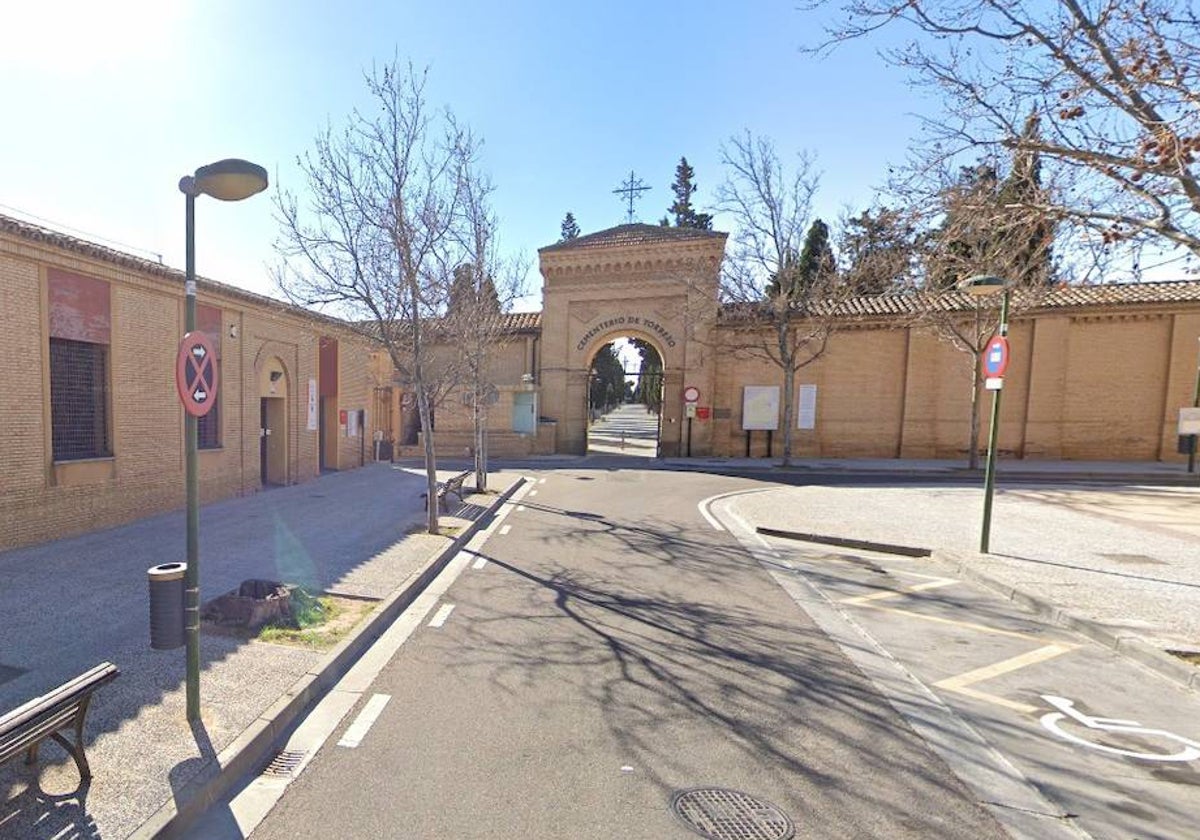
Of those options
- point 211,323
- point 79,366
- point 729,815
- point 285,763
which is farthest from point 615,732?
point 211,323

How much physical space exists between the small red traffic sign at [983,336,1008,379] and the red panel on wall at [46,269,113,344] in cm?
1391

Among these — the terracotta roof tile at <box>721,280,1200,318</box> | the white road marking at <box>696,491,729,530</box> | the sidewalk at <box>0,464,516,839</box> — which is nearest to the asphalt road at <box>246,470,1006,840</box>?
the sidewalk at <box>0,464,516,839</box>

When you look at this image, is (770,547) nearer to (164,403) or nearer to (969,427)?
(164,403)

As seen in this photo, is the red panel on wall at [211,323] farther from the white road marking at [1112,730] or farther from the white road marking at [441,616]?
the white road marking at [1112,730]

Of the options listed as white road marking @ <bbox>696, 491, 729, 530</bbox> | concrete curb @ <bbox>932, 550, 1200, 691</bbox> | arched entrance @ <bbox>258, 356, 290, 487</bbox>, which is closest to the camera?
concrete curb @ <bbox>932, 550, 1200, 691</bbox>

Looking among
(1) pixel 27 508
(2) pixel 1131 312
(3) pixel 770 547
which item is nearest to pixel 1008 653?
(3) pixel 770 547

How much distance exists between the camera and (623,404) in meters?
79.0

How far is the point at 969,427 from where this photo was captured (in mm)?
22000

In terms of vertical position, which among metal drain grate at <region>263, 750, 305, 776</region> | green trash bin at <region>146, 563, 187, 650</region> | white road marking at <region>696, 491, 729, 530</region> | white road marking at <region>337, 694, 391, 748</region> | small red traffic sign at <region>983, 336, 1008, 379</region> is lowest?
white road marking at <region>696, 491, 729, 530</region>

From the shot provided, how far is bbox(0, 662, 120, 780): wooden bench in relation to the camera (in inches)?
101

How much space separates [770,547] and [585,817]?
22.4 feet

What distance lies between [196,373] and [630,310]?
2160 centimetres

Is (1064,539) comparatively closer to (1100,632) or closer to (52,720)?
(1100,632)

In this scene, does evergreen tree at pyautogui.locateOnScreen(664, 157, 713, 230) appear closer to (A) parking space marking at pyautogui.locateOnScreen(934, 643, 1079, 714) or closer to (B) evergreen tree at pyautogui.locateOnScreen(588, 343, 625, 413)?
(B) evergreen tree at pyautogui.locateOnScreen(588, 343, 625, 413)
